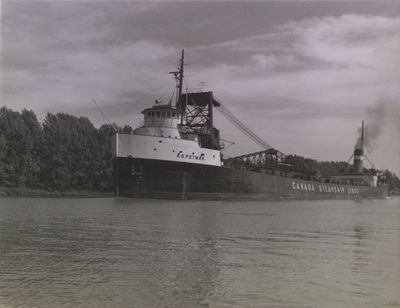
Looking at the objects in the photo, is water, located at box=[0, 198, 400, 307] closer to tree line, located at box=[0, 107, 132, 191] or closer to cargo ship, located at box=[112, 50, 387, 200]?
cargo ship, located at box=[112, 50, 387, 200]

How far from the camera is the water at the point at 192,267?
10469 millimetres

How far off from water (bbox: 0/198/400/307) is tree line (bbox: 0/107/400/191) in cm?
5448

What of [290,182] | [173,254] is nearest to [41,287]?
[173,254]

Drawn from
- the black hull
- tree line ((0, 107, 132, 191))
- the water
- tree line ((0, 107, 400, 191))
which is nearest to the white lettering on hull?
tree line ((0, 107, 400, 191))

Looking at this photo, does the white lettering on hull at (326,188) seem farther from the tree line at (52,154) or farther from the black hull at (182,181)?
the black hull at (182,181)

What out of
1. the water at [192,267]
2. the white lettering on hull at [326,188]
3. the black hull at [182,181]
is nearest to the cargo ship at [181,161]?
the black hull at [182,181]

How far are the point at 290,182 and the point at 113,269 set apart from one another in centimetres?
6184

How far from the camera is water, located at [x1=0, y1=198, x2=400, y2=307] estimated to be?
10.5 meters

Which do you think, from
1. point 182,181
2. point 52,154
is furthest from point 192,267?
point 52,154

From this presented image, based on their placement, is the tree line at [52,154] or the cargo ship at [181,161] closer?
the cargo ship at [181,161]

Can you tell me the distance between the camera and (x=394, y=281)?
12.6 m

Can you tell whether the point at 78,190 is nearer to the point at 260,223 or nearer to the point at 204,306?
the point at 260,223

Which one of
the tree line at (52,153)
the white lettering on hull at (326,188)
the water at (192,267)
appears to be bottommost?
the water at (192,267)

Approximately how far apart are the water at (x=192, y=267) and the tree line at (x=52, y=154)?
54.5 metres
